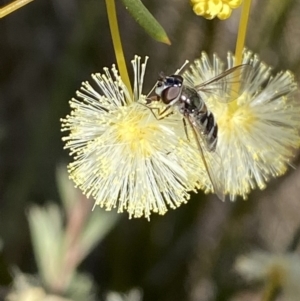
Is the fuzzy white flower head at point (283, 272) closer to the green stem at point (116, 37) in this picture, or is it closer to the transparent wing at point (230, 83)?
the transparent wing at point (230, 83)

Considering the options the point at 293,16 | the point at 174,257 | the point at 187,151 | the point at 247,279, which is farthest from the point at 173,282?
the point at 187,151

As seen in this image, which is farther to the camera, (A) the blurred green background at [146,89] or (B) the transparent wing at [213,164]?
(A) the blurred green background at [146,89]

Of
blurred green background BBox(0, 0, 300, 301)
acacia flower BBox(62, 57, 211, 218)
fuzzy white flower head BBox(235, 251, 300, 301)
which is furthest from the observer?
blurred green background BBox(0, 0, 300, 301)

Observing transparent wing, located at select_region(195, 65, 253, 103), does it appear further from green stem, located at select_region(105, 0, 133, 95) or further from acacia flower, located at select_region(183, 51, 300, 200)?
green stem, located at select_region(105, 0, 133, 95)

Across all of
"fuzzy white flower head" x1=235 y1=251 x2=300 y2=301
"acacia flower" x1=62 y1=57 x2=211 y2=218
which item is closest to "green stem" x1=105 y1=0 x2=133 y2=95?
"acacia flower" x1=62 y1=57 x2=211 y2=218

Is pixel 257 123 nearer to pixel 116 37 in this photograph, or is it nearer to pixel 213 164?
pixel 213 164

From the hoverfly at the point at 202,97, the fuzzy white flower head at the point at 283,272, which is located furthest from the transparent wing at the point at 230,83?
the fuzzy white flower head at the point at 283,272

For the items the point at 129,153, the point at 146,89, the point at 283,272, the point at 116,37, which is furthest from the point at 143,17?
the point at 146,89
